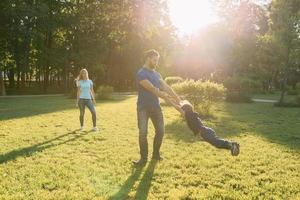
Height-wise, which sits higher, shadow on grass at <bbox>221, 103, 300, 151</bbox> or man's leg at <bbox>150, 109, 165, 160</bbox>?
man's leg at <bbox>150, 109, 165, 160</bbox>

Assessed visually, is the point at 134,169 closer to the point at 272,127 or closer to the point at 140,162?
the point at 140,162

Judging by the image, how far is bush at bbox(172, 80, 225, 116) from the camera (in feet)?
61.3

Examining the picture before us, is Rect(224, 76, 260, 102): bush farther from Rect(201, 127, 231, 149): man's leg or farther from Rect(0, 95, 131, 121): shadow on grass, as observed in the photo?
Rect(201, 127, 231, 149): man's leg

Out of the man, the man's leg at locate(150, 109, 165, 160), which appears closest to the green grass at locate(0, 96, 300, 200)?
the man's leg at locate(150, 109, 165, 160)

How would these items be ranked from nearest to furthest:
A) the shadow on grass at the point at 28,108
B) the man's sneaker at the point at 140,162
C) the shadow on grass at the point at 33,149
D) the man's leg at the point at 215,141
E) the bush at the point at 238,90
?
the man's leg at the point at 215,141, the man's sneaker at the point at 140,162, the shadow on grass at the point at 33,149, the shadow on grass at the point at 28,108, the bush at the point at 238,90

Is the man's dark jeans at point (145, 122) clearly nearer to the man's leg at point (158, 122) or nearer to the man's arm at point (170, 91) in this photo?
the man's leg at point (158, 122)

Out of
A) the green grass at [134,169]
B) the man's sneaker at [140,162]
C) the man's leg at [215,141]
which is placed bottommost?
the green grass at [134,169]

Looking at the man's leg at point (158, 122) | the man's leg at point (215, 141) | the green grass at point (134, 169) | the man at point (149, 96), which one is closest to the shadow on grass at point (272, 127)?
the green grass at point (134, 169)

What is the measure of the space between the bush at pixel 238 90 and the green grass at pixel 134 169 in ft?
57.7

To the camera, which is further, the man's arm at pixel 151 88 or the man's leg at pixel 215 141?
the man's arm at pixel 151 88

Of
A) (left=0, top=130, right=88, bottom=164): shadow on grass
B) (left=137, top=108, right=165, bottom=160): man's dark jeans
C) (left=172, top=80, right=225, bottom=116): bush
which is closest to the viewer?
(left=137, top=108, right=165, bottom=160): man's dark jeans

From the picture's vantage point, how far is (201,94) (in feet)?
61.3

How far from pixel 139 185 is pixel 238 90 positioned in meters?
26.9

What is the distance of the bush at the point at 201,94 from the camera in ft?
61.3
